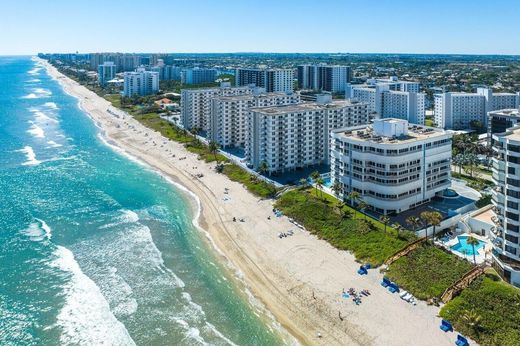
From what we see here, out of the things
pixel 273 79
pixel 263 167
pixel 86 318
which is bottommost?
pixel 86 318

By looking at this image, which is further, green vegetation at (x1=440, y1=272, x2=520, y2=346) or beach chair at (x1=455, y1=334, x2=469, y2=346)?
green vegetation at (x1=440, y1=272, x2=520, y2=346)

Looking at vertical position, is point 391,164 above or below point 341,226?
above

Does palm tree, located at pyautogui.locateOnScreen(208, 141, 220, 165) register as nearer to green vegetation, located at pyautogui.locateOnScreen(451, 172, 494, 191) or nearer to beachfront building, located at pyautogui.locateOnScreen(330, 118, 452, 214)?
beachfront building, located at pyautogui.locateOnScreen(330, 118, 452, 214)

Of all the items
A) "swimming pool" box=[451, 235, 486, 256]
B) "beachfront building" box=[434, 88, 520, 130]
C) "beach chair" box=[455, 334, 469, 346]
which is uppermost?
"beachfront building" box=[434, 88, 520, 130]

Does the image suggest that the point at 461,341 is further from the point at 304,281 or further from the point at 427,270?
the point at 304,281

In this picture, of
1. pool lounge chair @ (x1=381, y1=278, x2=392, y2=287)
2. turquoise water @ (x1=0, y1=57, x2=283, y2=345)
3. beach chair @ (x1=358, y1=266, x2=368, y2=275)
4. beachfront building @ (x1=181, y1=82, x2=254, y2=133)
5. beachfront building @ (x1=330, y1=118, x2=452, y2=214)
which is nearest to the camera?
turquoise water @ (x1=0, y1=57, x2=283, y2=345)

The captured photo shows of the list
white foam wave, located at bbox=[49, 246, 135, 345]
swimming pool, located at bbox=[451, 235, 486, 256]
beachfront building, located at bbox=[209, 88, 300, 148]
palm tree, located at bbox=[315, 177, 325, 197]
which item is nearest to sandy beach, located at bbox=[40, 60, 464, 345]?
palm tree, located at bbox=[315, 177, 325, 197]

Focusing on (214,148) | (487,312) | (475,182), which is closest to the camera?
(487,312)

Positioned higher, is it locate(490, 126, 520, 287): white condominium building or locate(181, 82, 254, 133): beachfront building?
locate(181, 82, 254, 133): beachfront building

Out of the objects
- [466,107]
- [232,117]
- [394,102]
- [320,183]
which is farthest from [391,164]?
[394,102]
